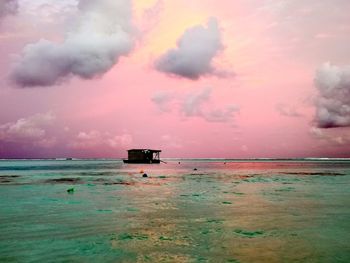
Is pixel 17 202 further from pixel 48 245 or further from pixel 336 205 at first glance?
pixel 336 205

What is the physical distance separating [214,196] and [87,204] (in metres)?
11.3

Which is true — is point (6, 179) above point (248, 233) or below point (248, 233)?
below

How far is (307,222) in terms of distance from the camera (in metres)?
20.2

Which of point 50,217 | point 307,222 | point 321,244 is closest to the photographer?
point 321,244

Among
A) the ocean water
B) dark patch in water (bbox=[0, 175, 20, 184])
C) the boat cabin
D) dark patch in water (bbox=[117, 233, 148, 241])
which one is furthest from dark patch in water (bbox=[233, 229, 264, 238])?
the boat cabin

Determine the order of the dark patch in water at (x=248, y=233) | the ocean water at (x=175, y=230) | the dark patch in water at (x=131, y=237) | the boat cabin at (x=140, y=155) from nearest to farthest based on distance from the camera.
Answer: the ocean water at (x=175, y=230) < the dark patch in water at (x=131, y=237) < the dark patch in water at (x=248, y=233) < the boat cabin at (x=140, y=155)

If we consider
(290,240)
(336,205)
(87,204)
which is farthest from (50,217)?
(336,205)

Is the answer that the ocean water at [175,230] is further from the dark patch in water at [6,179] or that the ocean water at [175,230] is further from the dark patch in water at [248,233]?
the dark patch in water at [6,179]

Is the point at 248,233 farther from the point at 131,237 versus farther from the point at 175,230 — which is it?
the point at 131,237

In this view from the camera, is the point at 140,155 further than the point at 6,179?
Yes

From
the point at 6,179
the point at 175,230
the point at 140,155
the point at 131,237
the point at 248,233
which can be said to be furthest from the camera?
the point at 140,155

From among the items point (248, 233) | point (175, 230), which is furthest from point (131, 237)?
point (248, 233)

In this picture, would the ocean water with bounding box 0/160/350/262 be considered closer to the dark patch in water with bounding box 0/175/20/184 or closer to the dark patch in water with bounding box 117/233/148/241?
the dark patch in water with bounding box 117/233/148/241

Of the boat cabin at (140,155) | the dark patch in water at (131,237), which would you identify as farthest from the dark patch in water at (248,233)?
the boat cabin at (140,155)
